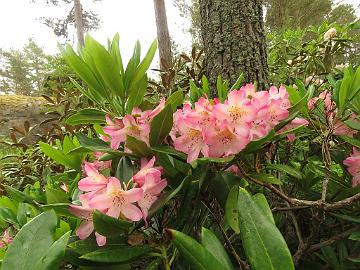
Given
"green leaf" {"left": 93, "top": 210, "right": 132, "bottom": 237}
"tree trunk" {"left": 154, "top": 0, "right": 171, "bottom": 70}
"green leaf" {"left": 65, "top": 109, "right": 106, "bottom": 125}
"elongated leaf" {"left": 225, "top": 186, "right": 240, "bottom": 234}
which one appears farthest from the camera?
"tree trunk" {"left": 154, "top": 0, "right": 171, "bottom": 70}

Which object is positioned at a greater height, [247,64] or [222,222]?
[247,64]

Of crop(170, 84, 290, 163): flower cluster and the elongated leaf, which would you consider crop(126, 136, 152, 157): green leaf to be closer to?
crop(170, 84, 290, 163): flower cluster

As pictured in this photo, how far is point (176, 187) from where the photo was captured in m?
0.77

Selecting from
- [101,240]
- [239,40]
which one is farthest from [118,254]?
[239,40]

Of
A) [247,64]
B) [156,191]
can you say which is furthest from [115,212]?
[247,64]

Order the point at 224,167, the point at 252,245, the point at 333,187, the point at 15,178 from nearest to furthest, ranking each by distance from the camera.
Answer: the point at 252,245 < the point at 224,167 < the point at 333,187 < the point at 15,178

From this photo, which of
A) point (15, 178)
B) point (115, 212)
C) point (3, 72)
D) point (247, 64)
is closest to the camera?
point (115, 212)

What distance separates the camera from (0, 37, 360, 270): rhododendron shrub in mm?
508

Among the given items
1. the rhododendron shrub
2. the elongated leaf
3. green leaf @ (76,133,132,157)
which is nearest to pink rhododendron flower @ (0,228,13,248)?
the rhododendron shrub

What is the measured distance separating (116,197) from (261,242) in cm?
31

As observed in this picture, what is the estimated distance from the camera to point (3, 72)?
27.7 metres

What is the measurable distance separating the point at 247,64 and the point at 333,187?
719mm

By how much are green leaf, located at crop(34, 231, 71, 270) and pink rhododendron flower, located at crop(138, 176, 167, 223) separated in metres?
0.19

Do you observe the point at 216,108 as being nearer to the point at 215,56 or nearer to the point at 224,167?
the point at 224,167
